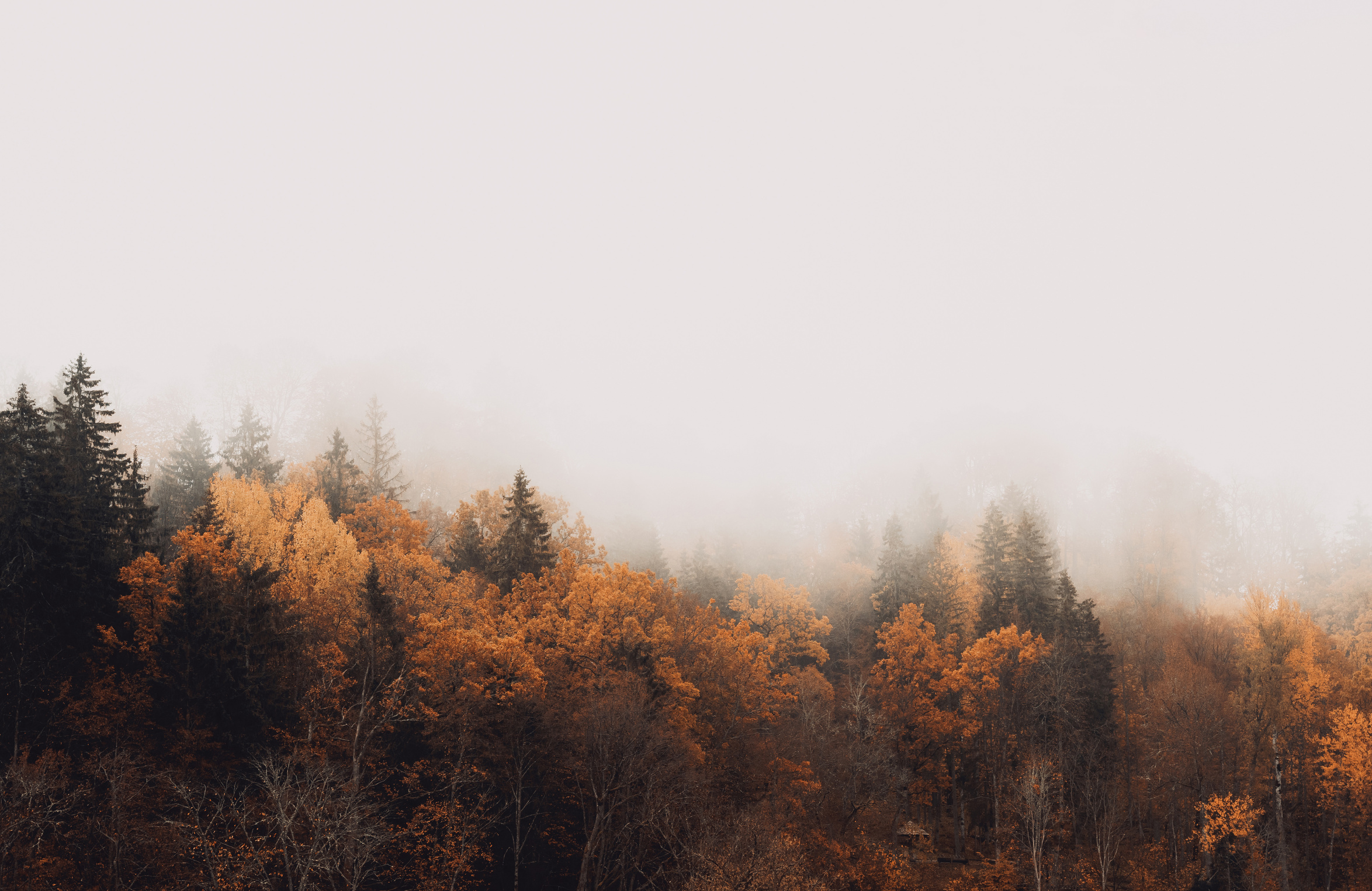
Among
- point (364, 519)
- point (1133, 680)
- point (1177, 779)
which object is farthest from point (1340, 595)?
point (364, 519)

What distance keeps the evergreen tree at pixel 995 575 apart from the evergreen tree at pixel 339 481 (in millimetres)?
49442

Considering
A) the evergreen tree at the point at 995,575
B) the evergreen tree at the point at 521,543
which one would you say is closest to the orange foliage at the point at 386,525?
the evergreen tree at the point at 521,543

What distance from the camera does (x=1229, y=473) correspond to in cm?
8400

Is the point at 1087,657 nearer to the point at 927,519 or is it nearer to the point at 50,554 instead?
the point at 927,519

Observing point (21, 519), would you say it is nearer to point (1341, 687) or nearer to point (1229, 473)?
point (1341, 687)

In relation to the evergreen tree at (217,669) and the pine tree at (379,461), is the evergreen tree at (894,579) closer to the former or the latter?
the pine tree at (379,461)

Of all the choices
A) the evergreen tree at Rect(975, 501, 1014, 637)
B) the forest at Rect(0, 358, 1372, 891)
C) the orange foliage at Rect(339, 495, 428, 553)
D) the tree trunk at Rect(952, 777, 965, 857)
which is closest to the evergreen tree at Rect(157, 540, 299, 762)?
the forest at Rect(0, 358, 1372, 891)

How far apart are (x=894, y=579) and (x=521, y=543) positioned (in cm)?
3286

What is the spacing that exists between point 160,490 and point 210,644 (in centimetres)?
3365

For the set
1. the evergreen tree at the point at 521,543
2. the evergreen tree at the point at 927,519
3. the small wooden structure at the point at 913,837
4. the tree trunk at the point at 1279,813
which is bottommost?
the small wooden structure at the point at 913,837

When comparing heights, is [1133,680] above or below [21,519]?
below

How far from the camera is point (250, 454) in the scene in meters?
53.4

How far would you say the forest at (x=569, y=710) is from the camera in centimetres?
2461

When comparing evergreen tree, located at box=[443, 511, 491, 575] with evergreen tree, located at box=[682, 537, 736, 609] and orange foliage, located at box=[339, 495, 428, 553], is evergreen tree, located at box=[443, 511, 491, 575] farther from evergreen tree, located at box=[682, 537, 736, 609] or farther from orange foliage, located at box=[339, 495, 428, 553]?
evergreen tree, located at box=[682, 537, 736, 609]
